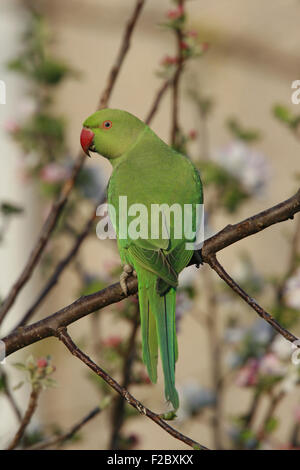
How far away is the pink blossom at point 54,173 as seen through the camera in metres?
1.53

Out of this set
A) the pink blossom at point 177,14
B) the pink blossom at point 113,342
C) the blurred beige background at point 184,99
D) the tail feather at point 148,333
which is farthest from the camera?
the blurred beige background at point 184,99

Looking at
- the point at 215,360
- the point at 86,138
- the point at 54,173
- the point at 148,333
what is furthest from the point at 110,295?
the point at 215,360

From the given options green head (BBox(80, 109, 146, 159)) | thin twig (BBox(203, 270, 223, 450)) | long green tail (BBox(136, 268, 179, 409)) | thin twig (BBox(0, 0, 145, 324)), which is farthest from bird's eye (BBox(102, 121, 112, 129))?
thin twig (BBox(203, 270, 223, 450))

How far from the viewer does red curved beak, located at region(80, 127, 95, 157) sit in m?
1.14

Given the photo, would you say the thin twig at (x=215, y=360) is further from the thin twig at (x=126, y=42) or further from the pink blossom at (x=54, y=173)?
the thin twig at (x=126, y=42)

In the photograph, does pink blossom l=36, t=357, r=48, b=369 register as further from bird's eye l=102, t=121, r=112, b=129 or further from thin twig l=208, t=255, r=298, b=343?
bird's eye l=102, t=121, r=112, b=129

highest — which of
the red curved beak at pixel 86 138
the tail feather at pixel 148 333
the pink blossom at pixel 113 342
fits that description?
the red curved beak at pixel 86 138

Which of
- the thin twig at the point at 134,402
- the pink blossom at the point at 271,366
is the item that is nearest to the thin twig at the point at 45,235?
the thin twig at the point at 134,402

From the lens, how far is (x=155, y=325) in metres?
0.92

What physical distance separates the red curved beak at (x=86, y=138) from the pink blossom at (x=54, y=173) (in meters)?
0.36

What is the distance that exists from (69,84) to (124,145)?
160cm

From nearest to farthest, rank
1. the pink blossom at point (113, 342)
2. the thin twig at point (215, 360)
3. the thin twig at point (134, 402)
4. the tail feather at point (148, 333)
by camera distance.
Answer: the thin twig at point (134, 402) → the tail feather at point (148, 333) → the pink blossom at point (113, 342) → the thin twig at point (215, 360)

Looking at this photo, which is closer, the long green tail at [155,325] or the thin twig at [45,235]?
the long green tail at [155,325]

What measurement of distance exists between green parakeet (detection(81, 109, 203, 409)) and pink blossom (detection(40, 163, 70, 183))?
31 centimetres
